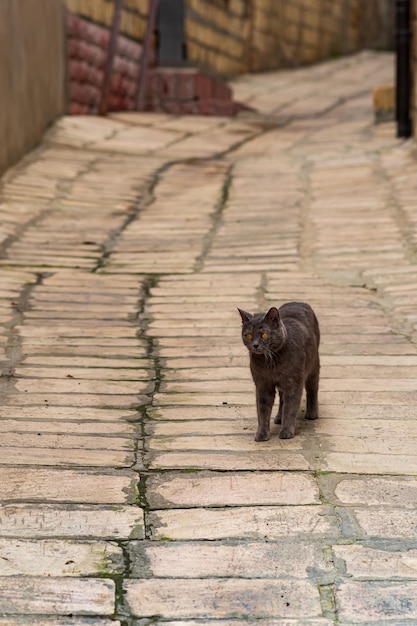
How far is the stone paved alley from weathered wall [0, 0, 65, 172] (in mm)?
387

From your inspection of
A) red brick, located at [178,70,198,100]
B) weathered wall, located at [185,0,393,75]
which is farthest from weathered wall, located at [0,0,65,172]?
weathered wall, located at [185,0,393,75]

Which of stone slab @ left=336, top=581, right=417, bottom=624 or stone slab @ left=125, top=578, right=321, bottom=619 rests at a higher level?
stone slab @ left=336, top=581, right=417, bottom=624

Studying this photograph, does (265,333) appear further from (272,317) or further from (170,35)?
(170,35)

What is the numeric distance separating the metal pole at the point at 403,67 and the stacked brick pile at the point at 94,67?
3.35 meters

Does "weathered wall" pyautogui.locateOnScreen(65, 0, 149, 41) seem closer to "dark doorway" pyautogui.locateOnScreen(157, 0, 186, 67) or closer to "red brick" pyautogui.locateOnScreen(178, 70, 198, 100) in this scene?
"dark doorway" pyautogui.locateOnScreen(157, 0, 186, 67)

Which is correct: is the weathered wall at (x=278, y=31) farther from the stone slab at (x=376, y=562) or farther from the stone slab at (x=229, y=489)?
the stone slab at (x=376, y=562)

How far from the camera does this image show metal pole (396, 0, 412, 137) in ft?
31.9

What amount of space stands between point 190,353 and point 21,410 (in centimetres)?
97

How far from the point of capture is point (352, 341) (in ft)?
15.4

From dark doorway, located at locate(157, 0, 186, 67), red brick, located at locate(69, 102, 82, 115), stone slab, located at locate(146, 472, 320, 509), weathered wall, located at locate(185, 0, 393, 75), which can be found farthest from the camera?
weathered wall, located at locate(185, 0, 393, 75)

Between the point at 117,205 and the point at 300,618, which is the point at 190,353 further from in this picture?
the point at 117,205

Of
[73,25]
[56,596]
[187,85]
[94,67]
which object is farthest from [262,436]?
[187,85]

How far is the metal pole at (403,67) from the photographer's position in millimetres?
9727

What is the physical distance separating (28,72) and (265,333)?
21.0 feet
